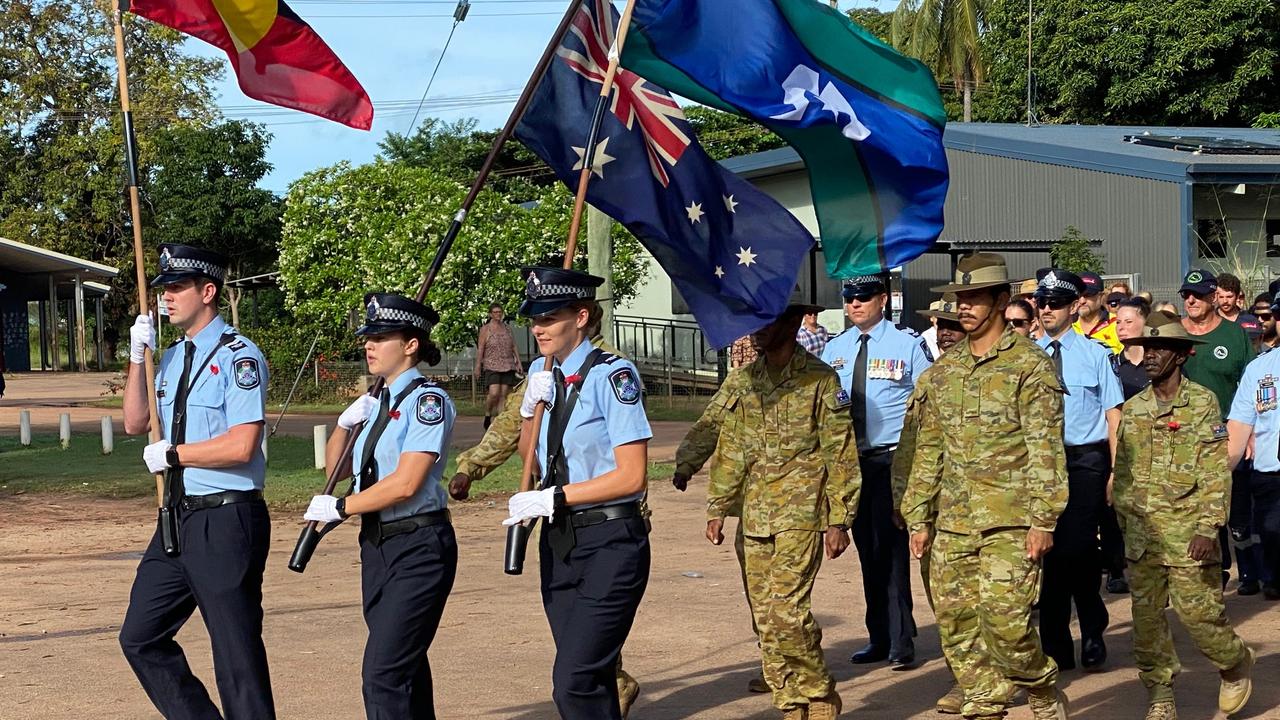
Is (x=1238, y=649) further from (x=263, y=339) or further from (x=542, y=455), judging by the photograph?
(x=263, y=339)

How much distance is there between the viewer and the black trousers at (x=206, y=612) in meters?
5.76

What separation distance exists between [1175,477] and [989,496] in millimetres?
1254

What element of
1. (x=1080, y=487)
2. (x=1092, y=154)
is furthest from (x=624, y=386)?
(x=1092, y=154)

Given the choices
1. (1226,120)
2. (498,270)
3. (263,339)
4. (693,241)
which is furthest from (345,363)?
(693,241)

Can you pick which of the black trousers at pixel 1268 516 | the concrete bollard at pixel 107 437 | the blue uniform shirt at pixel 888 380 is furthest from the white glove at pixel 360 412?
the concrete bollard at pixel 107 437

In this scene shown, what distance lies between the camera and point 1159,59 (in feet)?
128

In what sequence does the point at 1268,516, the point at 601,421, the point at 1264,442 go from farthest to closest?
the point at 1268,516
the point at 1264,442
the point at 601,421

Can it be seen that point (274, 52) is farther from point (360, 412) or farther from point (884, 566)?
point (884, 566)

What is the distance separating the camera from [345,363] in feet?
107

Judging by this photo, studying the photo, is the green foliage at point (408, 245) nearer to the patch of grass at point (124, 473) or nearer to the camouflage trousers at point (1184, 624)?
the patch of grass at point (124, 473)

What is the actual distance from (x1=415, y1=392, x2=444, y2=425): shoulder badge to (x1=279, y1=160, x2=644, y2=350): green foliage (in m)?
23.6

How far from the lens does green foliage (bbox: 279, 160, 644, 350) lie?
29.7 meters

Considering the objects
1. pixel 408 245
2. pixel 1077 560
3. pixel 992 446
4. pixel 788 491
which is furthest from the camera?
pixel 408 245

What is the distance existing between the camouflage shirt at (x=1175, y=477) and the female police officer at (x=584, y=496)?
280 centimetres
